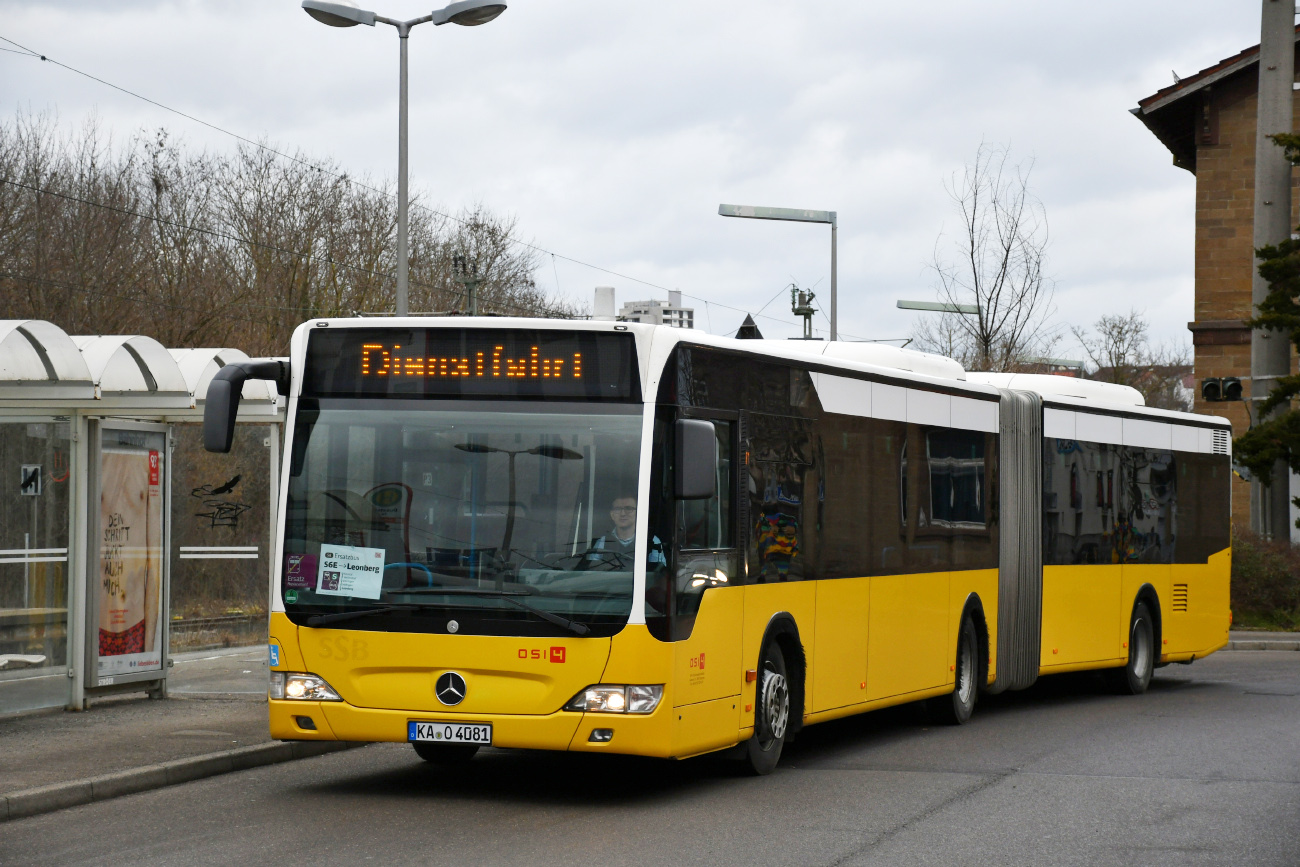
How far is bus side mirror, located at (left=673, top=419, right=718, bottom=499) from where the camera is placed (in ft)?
30.1

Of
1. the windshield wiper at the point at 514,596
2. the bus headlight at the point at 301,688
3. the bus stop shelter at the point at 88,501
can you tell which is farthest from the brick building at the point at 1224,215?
the bus headlight at the point at 301,688

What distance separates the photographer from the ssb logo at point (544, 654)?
9.09 metres

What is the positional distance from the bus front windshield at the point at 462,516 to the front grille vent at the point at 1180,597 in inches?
425

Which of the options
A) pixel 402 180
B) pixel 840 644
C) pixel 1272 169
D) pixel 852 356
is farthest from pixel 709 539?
pixel 1272 169

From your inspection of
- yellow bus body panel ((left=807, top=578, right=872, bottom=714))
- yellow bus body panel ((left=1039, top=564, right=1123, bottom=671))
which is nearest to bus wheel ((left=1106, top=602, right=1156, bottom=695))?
yellow bus body panel ((left=1039, top=564, right=1123, bottom=671))

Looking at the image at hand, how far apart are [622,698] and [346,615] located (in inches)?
63.9

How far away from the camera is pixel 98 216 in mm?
33844

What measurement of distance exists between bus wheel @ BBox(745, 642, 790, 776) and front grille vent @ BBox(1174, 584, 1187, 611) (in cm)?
881

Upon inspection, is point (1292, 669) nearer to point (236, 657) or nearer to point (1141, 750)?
point (1141, 750)

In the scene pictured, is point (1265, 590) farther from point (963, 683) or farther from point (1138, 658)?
point (963, 683)

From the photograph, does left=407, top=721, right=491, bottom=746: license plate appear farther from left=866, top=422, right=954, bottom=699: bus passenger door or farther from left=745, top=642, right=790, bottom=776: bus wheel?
left=866, top=422, right=954, bottom=699: bus passenger door

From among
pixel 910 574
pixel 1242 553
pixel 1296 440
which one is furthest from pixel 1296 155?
pixel 910 574

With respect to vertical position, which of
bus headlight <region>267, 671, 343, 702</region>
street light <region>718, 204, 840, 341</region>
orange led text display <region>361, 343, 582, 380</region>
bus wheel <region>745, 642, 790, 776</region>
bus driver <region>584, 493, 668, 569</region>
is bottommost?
bus wheel <region>745, 642, 790, 776</region>

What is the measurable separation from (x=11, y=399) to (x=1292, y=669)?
1496 cm
